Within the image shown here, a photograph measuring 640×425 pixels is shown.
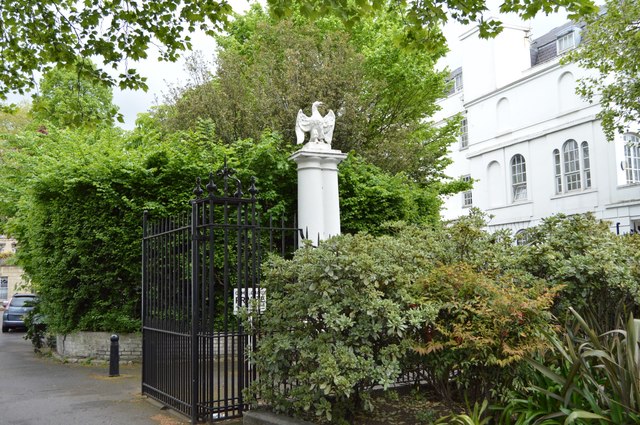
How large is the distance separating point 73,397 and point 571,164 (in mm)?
29087

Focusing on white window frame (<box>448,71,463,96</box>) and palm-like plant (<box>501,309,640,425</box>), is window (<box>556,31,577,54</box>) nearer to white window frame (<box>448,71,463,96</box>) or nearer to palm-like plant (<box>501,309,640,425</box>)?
white window frame (<box>448,71,463,96</box>)

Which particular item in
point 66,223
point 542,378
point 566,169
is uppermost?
point 566,169

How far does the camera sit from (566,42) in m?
35.2

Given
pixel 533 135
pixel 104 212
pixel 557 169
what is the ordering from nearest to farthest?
pixel 104 212, pixel 557 169, pixel 533 135

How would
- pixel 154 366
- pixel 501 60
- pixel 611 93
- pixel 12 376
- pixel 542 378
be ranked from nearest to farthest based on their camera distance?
pixel 542 378, pixel 154 366, pixel 12 376, pixel 611 93, pixel 501 60

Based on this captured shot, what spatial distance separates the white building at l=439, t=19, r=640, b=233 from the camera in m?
30.2

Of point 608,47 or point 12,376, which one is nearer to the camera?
point 12,376

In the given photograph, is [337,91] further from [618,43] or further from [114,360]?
[114,360]

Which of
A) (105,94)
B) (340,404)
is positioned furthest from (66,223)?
(105,94)

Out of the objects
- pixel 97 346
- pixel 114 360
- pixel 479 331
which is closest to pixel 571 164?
pixel 97 346

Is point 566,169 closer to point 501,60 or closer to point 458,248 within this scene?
point 501,60

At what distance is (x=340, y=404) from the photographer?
6094 mm

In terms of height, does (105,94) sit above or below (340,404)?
above

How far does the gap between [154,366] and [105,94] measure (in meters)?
26.5
